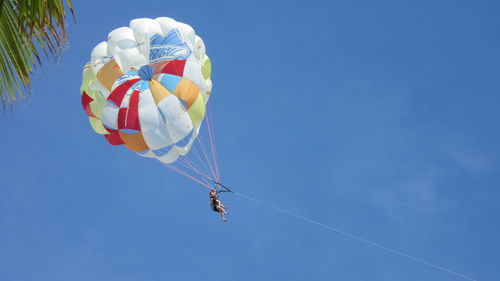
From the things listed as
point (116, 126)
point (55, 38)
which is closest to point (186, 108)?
point (116, 126)

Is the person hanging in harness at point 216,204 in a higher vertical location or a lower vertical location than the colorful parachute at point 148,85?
lower

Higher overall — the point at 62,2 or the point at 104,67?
the point at 104,67

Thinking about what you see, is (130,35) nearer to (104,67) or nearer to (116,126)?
(104,67)

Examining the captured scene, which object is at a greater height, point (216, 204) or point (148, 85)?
point (148, 85)

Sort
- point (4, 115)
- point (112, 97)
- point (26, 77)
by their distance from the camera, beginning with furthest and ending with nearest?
point (112, 97)
point (26, 77)
point (4, 115)

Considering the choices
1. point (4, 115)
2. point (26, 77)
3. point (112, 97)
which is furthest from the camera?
point (112, 97)

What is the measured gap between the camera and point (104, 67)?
17.4 m

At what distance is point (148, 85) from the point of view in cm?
1736

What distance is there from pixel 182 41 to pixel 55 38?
13.6 meters

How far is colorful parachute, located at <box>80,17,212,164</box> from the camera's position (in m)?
17.1

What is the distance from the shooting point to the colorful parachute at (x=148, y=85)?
1706 cm

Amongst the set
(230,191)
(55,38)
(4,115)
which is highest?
(230,191)

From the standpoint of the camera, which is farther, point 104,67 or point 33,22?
point 104,67

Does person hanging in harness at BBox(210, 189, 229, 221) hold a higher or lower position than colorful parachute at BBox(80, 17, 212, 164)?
lower
